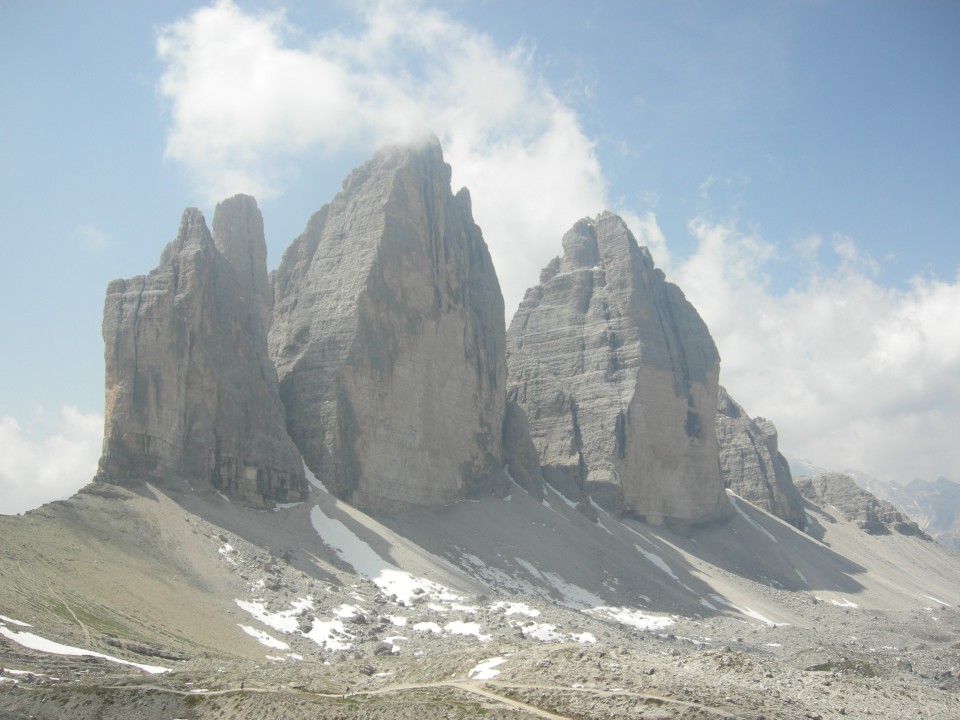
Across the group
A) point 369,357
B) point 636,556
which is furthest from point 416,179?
point 636,556

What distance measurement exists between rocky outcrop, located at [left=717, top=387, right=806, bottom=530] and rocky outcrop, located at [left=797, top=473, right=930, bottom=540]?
2105 cm

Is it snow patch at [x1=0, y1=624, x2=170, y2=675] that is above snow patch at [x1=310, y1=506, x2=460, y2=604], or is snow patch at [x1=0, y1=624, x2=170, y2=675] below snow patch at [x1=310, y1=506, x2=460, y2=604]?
below

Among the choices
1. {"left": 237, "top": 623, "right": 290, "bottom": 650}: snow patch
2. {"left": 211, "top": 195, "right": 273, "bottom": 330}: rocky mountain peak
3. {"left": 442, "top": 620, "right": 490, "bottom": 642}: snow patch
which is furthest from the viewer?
{"left": 211, "top": 195, "right": 273, "bottom": 330}: rocky mountain peak

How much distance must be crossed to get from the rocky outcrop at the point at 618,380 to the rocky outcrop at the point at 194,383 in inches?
1355

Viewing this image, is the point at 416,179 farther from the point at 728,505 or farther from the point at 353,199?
the point at 728,505

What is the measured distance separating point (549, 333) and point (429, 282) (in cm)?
2987

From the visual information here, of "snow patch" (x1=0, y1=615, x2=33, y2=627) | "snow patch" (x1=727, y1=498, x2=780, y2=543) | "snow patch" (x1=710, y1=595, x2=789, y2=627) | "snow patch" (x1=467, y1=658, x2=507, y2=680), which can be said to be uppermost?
"snow patch" (x1=727, y1=498, x2=780, y2=543)

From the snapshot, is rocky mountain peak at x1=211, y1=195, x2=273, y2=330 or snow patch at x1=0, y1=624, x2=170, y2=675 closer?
snow patch at x1=0, y1=624, x2=170, y2=675

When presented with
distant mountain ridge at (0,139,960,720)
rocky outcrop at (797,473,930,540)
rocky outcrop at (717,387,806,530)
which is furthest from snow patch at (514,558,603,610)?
rocky outcrop at (797,473,930,540)

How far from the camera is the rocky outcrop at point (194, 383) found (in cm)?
4997

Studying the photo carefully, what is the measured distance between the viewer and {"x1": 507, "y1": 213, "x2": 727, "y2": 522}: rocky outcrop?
8881 cm

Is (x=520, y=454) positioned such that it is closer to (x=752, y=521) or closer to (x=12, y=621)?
(x=752, y=521)

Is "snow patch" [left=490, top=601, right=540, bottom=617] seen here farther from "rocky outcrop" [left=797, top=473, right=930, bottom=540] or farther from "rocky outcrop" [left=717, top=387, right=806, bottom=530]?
"rocky outcrop" [left=797, top=473, right=930, bottom=540]

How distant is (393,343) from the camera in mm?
66938
